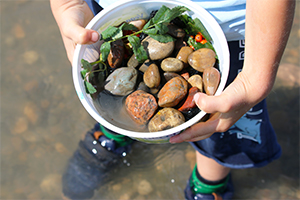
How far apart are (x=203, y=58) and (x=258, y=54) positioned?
0.87 ft

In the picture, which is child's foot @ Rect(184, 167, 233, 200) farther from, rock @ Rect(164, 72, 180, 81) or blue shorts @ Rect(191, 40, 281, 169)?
rock @ Rect(164, 72, 180, 81)

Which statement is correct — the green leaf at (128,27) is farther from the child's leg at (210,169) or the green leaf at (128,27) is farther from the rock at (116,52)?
the child's leg at (210,169)

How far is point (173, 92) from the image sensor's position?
3.77ft

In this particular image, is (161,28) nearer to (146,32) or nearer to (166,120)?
(146,32)

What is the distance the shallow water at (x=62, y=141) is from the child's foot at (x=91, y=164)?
0.07 meters

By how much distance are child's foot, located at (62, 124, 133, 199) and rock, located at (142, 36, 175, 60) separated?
1.14 metres

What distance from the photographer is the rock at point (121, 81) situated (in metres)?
1.21

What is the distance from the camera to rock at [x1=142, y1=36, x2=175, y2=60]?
123 cm

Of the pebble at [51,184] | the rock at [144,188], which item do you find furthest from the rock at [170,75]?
the pebble at [51,184]

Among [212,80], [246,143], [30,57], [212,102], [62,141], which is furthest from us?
[30,57]

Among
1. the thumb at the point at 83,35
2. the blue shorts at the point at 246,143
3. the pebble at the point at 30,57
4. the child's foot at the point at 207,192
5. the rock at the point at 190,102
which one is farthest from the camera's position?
the pebble at the point at 30,57

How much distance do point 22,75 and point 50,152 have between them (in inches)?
35.4

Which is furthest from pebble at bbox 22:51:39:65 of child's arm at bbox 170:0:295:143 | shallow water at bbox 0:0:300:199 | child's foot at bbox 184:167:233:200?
child's arm at bbox 170:0:295:143

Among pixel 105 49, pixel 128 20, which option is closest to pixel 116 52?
pixel 105 49
